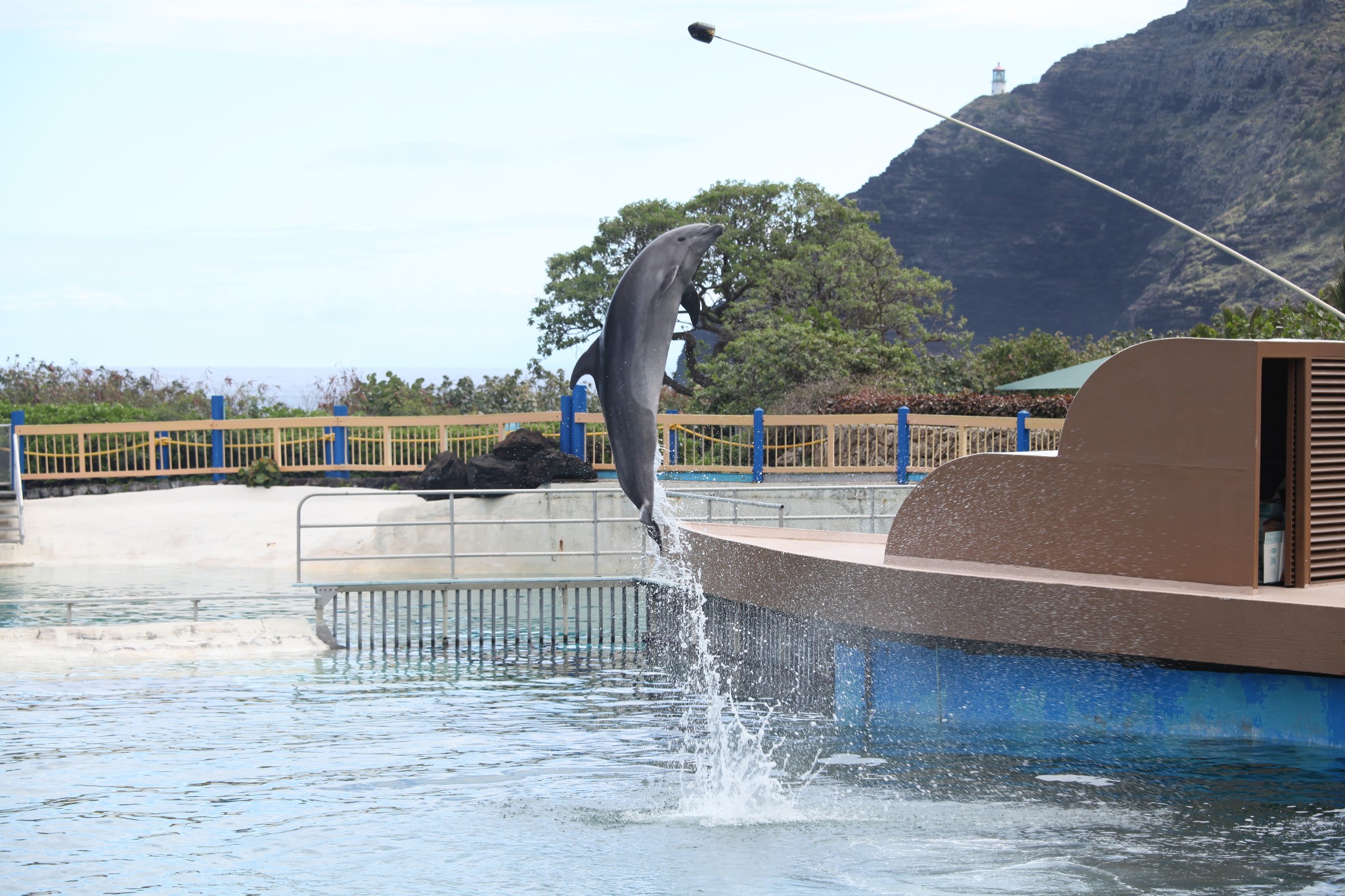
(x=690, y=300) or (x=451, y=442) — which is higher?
(x=690, y=300)

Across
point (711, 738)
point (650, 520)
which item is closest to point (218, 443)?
point (711, 738)

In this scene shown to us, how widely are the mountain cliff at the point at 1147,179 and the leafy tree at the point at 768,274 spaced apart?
108ft

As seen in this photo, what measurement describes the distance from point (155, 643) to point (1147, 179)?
82.2 metres

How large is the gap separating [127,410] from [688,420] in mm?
15989

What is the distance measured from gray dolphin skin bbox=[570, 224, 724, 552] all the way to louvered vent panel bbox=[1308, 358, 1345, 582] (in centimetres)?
411

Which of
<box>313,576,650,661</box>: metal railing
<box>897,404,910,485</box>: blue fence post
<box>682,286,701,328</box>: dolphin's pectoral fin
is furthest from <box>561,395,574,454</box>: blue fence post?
<box>682,286,701,328</box>: dolphin's pectoral fin

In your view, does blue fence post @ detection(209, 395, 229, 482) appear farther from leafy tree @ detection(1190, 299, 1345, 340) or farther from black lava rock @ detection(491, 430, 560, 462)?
leafy tree @ detection(1190, 299, 1345, 340)

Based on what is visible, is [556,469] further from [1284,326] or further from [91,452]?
[1284,326]

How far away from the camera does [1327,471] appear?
838 centimetres

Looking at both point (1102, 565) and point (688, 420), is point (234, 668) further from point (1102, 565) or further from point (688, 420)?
point (688, 420)

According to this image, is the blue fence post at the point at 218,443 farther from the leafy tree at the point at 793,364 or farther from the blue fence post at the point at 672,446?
the leafy tree at the point at 793,364

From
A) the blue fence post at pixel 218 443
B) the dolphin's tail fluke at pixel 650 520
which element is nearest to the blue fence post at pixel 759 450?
the blue fence post at pixel 218 443

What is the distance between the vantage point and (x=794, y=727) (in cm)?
1062

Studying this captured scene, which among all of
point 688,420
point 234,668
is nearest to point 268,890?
point 234,668
